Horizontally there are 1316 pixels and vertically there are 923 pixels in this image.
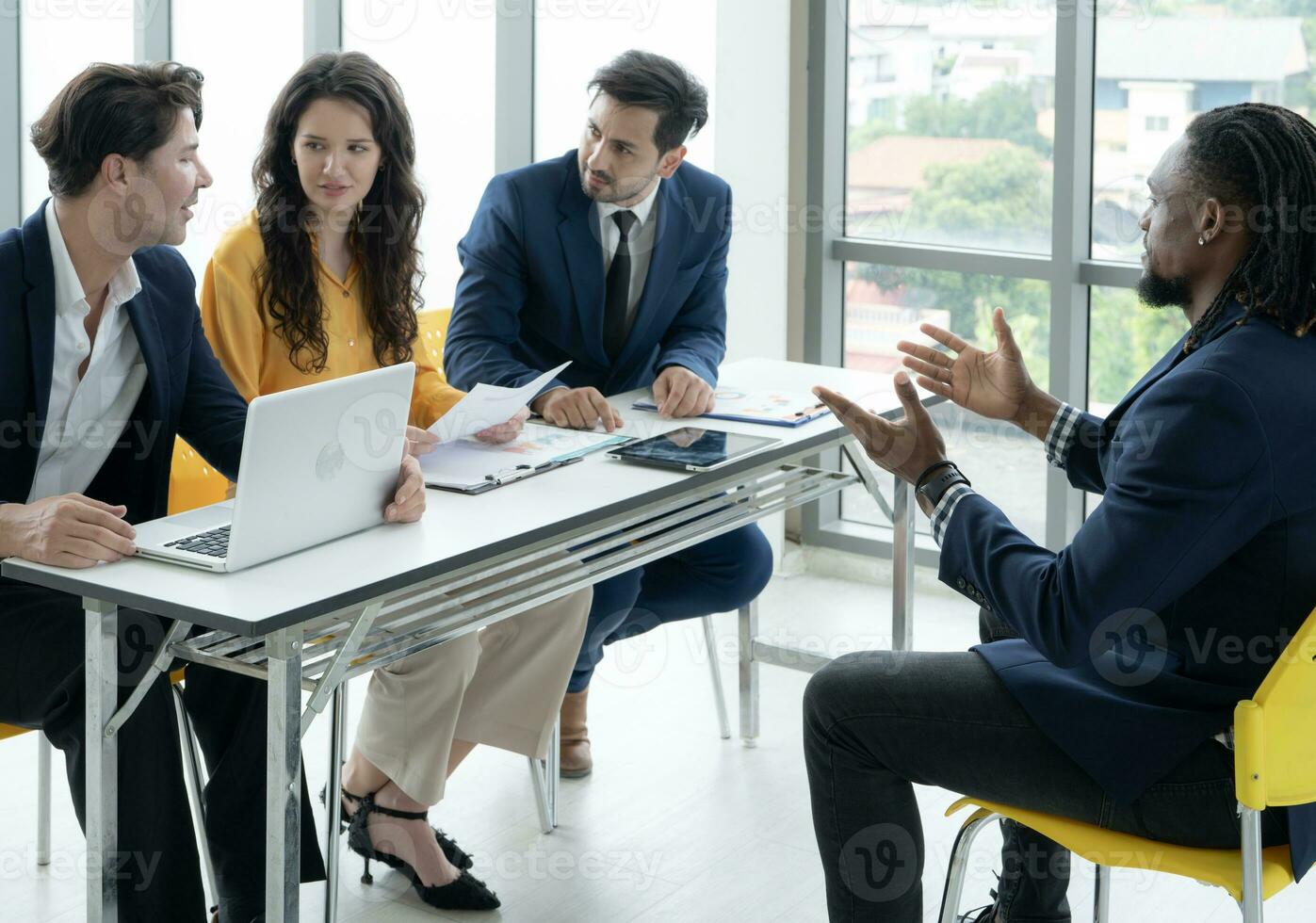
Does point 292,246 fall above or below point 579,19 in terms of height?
below

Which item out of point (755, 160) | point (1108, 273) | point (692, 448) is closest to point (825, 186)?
point (755, 160)

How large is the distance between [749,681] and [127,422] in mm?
1538

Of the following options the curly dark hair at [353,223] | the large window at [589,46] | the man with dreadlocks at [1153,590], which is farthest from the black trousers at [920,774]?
the large window at [589,46]

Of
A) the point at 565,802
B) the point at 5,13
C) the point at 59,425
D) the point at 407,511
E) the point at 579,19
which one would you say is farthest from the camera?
the point at 579,19

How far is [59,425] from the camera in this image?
221 centimetres

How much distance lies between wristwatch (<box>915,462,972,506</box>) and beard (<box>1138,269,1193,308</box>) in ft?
1.11

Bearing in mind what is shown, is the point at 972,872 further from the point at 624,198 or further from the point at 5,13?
the point at 5,13

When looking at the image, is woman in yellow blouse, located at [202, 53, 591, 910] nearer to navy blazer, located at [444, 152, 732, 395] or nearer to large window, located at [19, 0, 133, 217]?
navy blazer, located at [444, 152, 732, 395]

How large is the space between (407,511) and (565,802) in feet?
3.66

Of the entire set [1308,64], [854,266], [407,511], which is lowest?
[407,511]

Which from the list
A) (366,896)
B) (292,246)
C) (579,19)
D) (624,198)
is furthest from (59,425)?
(579,19)

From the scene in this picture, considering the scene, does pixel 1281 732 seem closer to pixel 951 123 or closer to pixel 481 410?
pixel 481 410

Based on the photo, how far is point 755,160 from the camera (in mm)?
4195

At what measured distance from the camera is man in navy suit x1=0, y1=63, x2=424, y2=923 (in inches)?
80.4
